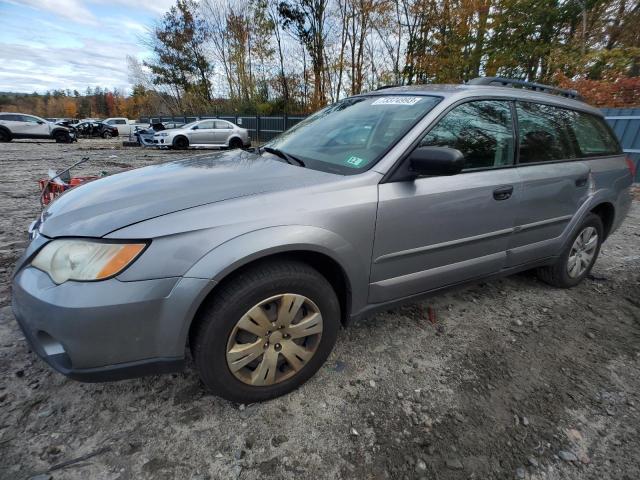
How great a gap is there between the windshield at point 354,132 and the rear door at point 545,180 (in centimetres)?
85

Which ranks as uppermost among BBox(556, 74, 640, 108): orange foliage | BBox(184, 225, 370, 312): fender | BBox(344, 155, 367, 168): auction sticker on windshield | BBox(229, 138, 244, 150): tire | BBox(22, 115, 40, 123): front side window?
BBox(556, 74, 640, 108): orange foliage

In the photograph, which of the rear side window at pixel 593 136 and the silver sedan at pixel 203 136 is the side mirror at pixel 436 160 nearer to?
the rear side window at pixel 593 136

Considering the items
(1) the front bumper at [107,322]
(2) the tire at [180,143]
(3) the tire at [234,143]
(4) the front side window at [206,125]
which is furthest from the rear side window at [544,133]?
(4) the front side window at [206,125]

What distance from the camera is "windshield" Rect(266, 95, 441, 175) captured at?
1963 mm

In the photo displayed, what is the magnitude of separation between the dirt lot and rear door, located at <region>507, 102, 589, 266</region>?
2.10 feet

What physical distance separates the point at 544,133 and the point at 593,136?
2.50 ft

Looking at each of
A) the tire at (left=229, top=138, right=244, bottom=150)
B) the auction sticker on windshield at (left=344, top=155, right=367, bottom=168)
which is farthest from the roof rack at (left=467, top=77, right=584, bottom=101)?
the tire at (left=229, top=138, right=244, bottom=150)

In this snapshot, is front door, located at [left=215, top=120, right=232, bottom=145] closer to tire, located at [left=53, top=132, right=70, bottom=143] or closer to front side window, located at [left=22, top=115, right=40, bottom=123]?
tire, located at [left=53, top=132, right=70, bottom=143]

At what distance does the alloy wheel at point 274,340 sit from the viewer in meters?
1.61

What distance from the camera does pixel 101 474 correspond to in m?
1.41

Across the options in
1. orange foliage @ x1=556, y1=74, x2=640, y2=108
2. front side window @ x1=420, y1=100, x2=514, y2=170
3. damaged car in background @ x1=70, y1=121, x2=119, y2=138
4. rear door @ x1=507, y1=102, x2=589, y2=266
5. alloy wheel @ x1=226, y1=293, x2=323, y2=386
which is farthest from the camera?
damaged car in background @ x1=70, y1=121, x2=119, y2=138

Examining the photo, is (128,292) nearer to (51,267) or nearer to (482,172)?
(51,267)

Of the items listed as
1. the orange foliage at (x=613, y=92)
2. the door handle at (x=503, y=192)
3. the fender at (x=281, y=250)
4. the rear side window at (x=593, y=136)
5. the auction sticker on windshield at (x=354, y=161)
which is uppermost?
the orange foliage at (x=613, y=92)

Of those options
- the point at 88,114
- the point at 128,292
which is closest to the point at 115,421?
the point at 128,292
